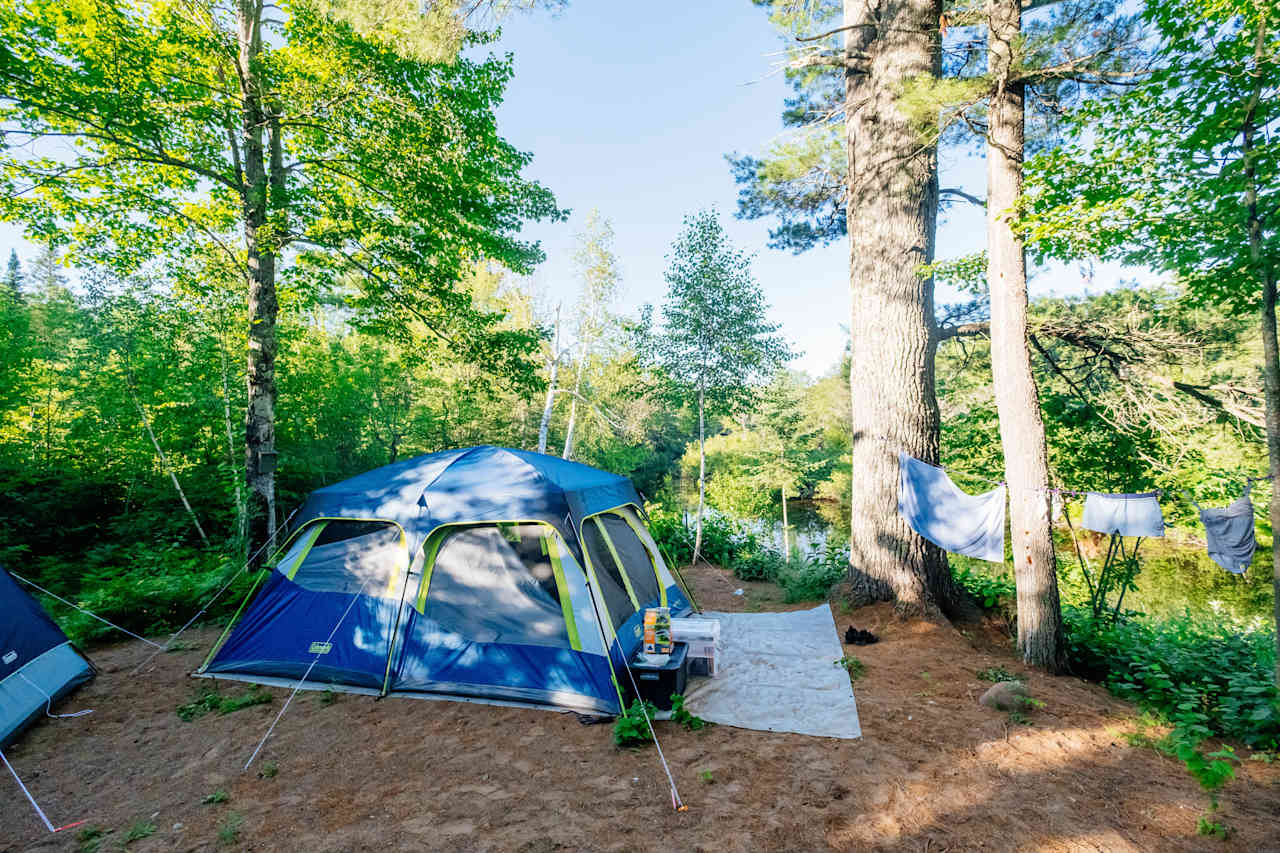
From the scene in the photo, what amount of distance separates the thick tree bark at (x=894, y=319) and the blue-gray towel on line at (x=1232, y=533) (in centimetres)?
222

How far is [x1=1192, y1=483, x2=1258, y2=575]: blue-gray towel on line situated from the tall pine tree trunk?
1.82 meters

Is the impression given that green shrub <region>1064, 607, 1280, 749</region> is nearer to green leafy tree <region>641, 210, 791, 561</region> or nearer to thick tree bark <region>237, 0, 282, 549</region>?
green leafy tree <region>641, 210, 791, 561</region>

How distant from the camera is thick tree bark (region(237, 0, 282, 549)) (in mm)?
6809

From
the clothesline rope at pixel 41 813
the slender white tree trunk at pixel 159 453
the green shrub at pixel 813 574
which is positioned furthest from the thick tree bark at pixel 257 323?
the green shrub at pixel 813 574

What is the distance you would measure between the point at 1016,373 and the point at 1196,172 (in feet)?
5.65

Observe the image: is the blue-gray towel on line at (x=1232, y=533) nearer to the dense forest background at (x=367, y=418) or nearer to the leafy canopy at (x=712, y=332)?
the dense forest background at (x=367, y=418)

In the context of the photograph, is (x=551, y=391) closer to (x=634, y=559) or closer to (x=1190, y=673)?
(x=634, y=559)

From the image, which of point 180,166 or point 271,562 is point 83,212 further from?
point 271,562

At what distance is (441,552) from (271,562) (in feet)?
5.48

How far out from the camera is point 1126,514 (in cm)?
475

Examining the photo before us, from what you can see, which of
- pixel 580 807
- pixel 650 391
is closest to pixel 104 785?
pixel 580 807

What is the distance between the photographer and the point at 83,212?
6.43 m

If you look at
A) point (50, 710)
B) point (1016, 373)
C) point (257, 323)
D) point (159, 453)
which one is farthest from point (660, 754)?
point (159, 453)

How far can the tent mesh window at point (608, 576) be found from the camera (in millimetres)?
4419
